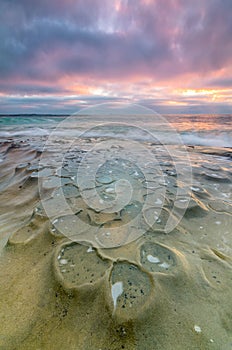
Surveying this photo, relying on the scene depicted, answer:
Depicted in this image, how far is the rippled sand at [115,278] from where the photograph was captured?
109 cm

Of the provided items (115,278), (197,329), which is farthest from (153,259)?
(197,329)

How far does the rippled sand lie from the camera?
109cm

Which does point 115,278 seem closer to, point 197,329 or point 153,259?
point 153,259

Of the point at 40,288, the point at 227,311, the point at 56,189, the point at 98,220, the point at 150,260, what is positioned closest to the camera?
the point at 227,311

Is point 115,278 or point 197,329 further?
point 115,278

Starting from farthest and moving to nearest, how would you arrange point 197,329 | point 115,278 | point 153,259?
point 153,259
point 115,278
point 197,329

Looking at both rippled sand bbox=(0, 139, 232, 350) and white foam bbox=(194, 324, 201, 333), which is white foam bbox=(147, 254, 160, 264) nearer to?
rippled sand bbox=(0, 139, 232, 350)

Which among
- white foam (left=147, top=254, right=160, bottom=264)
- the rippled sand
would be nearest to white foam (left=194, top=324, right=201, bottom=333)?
the rippled sand

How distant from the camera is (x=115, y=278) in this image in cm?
137

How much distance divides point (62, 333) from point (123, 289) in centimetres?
42

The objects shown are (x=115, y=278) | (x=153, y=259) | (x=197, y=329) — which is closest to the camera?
(x=197, y=329)

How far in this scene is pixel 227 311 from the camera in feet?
3.98

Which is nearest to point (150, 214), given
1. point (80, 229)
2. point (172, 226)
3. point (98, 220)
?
point (172, 226)

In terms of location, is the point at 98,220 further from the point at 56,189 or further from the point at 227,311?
the point at 227,311
